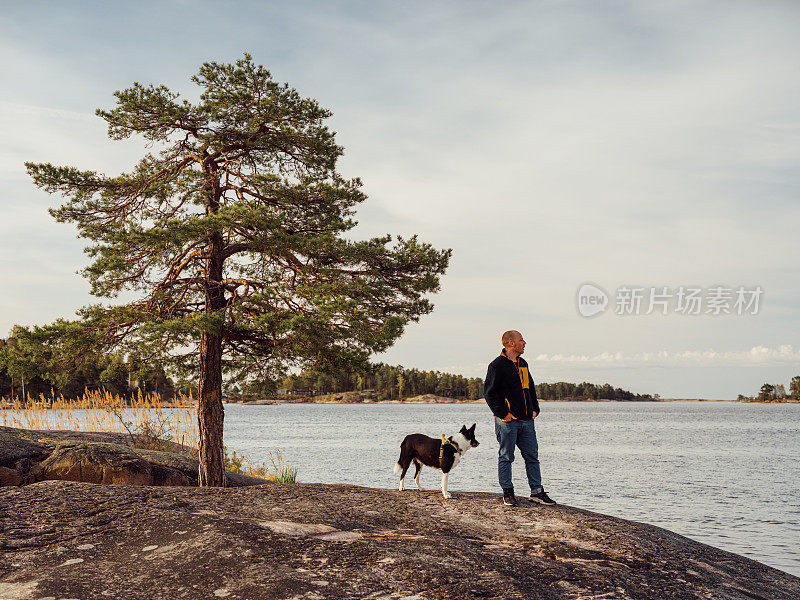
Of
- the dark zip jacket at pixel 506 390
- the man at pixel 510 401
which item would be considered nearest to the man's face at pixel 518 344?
the man at pixel 510 401

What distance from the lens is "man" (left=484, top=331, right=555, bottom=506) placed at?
8852 millimetres

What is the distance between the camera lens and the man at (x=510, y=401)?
8852mm

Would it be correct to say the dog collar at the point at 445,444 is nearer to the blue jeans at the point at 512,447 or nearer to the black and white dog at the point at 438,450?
the black and white dog at the point at 438,450

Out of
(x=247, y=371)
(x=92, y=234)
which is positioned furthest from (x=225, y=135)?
(x=247, y=371)

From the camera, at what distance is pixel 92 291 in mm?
12664

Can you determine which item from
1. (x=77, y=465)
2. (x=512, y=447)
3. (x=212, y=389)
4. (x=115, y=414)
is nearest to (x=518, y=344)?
(x=512, y=447)

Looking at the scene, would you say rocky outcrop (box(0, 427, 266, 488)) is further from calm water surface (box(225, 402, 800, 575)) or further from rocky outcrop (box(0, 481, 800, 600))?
calm water surface (box(225, 402, 800, 575))

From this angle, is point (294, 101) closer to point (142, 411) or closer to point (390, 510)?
point (390, 510)

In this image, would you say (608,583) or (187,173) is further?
(187,173)

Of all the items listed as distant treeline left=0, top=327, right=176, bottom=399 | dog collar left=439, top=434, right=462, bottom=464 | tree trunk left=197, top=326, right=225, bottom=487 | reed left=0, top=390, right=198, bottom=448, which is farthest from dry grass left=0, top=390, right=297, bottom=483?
dog collar left=439, top=434, right=462, bottom=464

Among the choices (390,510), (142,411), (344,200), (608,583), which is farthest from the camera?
(142,411)

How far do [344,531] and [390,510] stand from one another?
4.67 ft

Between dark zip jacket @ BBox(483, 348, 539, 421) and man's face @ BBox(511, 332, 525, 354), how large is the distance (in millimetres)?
191

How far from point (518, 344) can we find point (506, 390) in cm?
70
